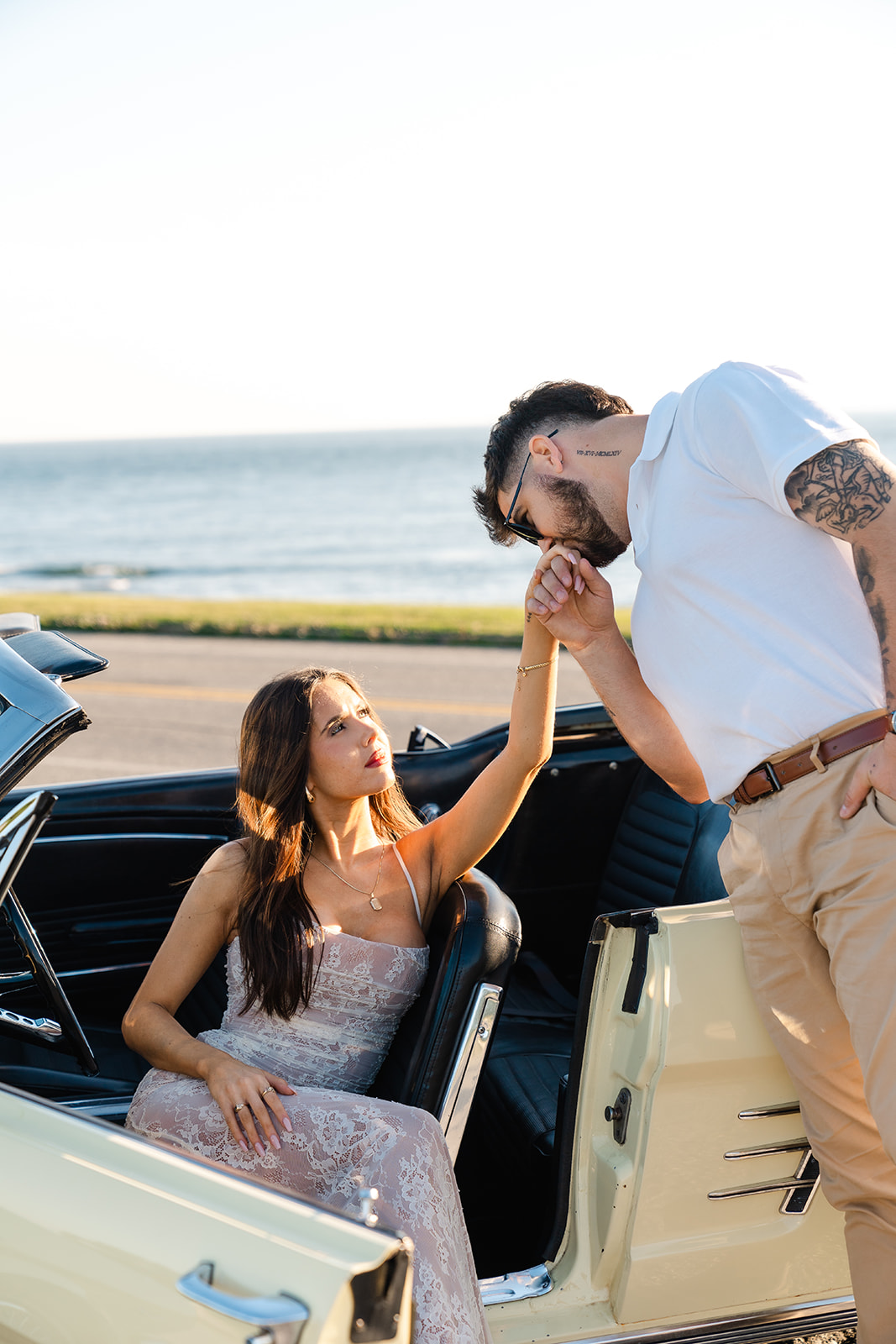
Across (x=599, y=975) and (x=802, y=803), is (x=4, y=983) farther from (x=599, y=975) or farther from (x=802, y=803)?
(x=802, y=803)

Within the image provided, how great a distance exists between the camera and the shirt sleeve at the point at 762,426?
6.03 ft

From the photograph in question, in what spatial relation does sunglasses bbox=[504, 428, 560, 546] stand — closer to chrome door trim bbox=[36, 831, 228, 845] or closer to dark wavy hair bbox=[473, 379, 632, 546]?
dark wavy hair bbox=[473, 379, 632, 546]

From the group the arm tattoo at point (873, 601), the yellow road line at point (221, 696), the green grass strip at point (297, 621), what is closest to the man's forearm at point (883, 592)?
the arm tattoo at point (873, 601)

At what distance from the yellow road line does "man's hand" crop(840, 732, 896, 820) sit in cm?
714

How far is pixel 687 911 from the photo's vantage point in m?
2.17

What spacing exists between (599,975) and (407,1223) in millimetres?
572

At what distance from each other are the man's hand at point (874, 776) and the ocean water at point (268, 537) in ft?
12.7

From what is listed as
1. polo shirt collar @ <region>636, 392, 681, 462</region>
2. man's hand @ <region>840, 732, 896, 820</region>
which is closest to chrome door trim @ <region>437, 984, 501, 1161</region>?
man's hand @ <region>840, 732, 896, 820</region>

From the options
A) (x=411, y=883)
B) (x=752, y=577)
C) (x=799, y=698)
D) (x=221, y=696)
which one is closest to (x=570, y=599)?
(x=752, y=577)

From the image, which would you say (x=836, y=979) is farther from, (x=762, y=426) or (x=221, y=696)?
(x=221, y=696)

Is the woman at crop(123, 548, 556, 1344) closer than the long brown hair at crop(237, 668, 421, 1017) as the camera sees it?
Yes

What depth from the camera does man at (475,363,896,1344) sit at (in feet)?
6.07

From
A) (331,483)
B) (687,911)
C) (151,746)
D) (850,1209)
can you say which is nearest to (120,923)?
(687,911)

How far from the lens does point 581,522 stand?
2.35m
